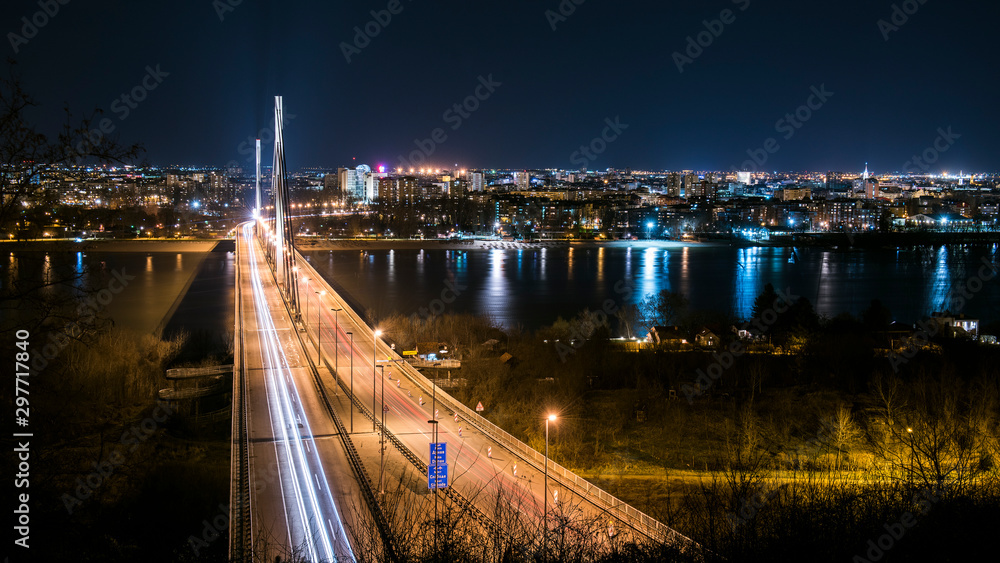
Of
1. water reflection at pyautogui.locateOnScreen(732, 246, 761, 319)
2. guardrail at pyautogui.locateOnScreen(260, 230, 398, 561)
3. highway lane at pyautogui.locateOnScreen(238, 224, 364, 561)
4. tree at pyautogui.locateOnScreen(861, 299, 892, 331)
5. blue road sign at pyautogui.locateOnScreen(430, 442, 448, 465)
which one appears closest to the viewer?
guardrail at pyautogui.locateOnScreen(260, 230, 398, 561)

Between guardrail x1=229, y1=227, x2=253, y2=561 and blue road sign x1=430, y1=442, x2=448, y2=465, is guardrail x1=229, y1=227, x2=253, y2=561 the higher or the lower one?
the lower one

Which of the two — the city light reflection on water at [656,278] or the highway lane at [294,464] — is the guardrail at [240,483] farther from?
the city light reflection on water at [656,278]

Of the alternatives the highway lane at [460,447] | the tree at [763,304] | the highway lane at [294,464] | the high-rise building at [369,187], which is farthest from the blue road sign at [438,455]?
the high-rise building at [369,187]

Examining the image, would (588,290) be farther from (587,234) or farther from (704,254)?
(587,234)

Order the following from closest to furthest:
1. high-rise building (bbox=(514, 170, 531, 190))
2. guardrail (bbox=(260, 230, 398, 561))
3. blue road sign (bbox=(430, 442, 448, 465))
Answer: guardrail (bbox=(260, 230, 398, 561)) < blue road sign (bbox=(430, 442, 448, 465)) < high-rise building (bbox=(514, 170, 531, 190))

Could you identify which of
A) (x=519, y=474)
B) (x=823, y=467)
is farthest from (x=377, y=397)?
(x=823, y=467)

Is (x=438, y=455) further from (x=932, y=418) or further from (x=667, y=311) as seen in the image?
(x=667, y=311)

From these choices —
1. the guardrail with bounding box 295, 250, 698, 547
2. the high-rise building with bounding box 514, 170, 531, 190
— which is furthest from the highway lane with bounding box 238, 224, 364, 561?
the high-rise building with bounding box 514, 170, 531, 190

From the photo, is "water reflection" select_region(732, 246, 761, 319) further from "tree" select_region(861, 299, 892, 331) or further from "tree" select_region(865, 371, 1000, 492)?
"tree" select_region(865, 371, 1000, 492)
